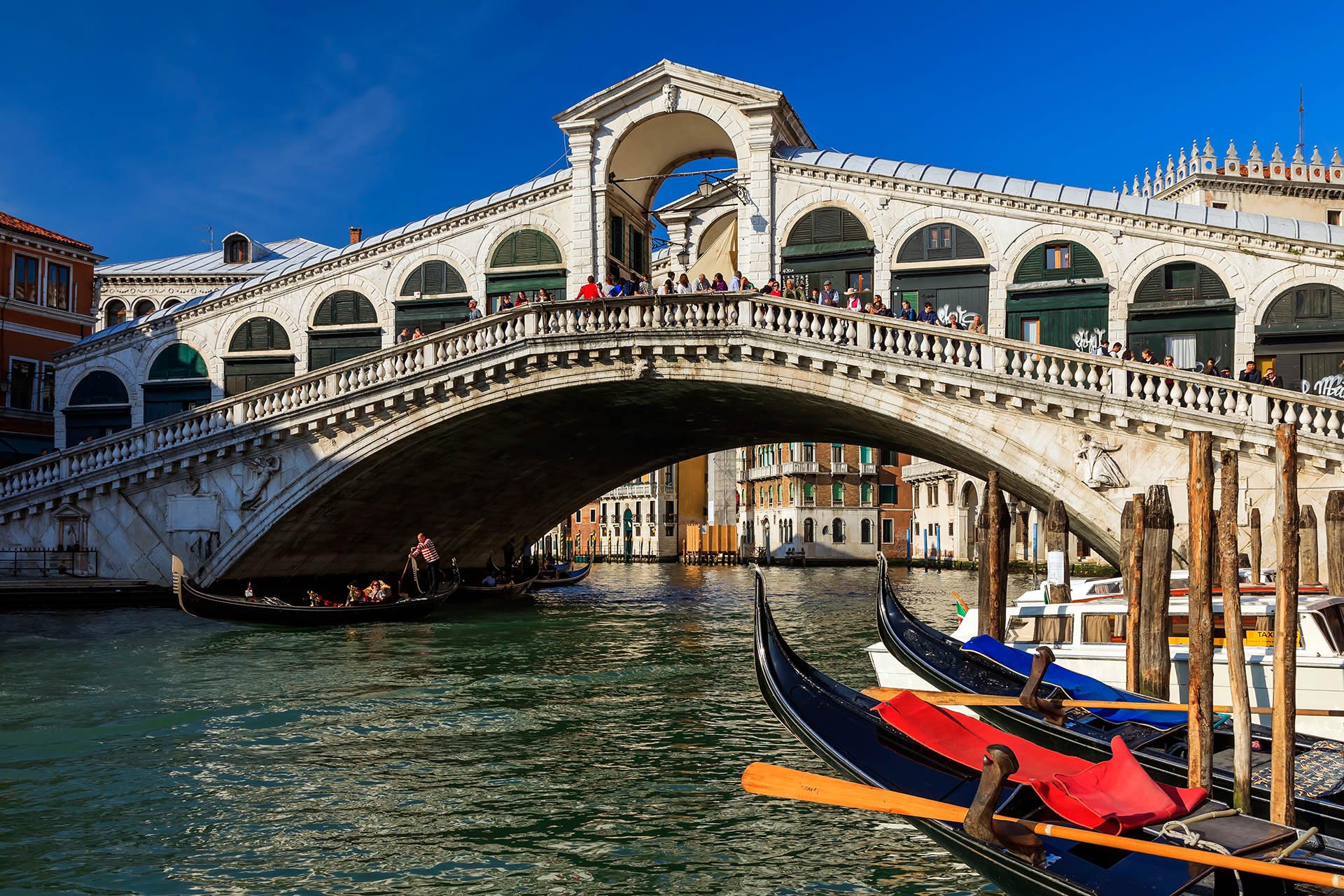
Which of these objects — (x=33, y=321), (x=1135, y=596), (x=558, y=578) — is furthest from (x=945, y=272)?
(x=33, y=321)

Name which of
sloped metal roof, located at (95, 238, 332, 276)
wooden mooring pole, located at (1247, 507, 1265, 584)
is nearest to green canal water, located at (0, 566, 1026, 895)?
wooden mooring pole, located at (1247, 507, 1265, 584)

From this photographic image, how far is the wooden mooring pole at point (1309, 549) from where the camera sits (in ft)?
42.1

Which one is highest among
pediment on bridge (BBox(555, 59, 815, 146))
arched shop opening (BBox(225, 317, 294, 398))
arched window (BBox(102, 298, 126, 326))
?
pediment on bridge (BBox(555, 59, 815, 146))

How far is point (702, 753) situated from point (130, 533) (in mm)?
13821

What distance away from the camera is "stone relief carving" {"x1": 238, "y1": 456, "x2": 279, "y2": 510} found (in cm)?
1819

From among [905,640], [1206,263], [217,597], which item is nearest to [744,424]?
[1206,263]

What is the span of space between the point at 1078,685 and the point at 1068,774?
2.10 meters

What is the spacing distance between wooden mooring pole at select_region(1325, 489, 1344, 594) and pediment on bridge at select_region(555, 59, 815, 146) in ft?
34.3

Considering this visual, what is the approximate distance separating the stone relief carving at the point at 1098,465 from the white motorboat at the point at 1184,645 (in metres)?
3.55

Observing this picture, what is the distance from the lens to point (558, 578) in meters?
29.5

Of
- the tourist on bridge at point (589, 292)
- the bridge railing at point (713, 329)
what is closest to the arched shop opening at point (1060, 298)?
the bridge railing at point (713, 329)

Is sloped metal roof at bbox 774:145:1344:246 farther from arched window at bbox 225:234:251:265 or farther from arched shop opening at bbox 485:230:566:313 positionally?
arched window at bbox 225:234:251:265

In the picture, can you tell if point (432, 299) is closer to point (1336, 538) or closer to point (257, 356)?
point (257, 356)

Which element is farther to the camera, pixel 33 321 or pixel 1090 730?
pixel 33 321
